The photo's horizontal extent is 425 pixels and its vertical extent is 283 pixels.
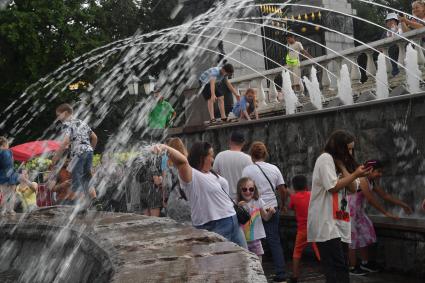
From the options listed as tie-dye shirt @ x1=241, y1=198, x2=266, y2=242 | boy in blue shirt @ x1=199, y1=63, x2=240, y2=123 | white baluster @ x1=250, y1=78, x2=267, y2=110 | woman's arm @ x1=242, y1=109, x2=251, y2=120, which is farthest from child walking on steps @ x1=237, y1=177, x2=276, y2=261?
white baluster @ x1=250, y1=78, x2=267, y2=110

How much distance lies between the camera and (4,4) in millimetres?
33281

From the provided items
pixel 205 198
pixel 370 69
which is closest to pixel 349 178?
pixel 205 198

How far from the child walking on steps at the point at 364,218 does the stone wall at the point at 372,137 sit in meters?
0.43

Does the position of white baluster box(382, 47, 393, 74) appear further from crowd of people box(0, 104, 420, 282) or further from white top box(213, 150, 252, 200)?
white top box(213, 150, 252, 200)

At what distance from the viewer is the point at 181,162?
6090 millimetres

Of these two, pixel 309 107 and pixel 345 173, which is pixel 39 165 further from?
pixel 345 173

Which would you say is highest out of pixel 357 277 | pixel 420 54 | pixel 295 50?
pixel 295 50

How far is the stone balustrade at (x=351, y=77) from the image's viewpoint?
11.7 metres

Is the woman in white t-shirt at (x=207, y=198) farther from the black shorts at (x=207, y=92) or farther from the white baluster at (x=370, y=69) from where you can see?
the black shorts at (x=207, y=92)

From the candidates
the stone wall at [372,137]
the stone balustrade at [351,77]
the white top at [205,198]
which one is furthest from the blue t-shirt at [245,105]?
the white top at [205,198]

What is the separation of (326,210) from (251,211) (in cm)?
128

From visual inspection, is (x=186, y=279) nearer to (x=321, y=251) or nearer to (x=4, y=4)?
(x=321, y=251)

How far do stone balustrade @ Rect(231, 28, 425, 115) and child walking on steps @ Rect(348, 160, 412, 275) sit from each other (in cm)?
223

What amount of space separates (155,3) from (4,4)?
11.0 metres
